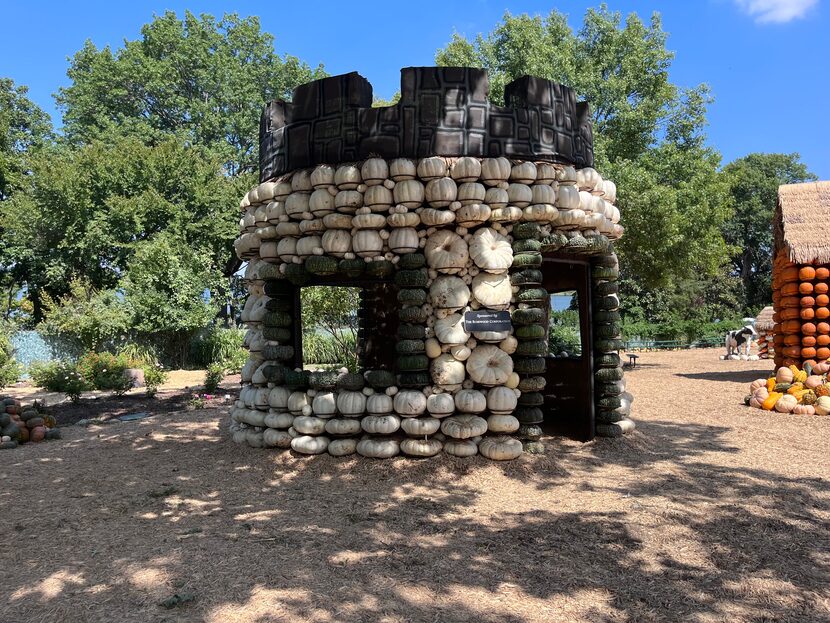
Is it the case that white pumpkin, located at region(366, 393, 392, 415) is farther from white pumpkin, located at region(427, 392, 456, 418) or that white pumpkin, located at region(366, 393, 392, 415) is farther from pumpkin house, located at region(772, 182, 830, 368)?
pumpkin house, located at region(772, 182, 830, 368)

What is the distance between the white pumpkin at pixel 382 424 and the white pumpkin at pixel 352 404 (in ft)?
0.49

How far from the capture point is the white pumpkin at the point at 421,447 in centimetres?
637

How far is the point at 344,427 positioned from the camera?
6.57 metres

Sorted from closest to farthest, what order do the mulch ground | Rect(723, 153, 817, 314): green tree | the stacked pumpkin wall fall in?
the mulch ground
the stacked pumpkin wall
Rect(723, 153, 817, 314): green tree

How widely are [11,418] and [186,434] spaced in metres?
2.67

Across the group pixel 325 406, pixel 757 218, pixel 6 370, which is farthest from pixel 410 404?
pixel 757 218

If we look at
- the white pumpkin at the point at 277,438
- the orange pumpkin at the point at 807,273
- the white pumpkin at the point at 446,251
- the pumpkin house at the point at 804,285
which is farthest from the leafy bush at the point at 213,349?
the orange pumpkin at the point at 807,273

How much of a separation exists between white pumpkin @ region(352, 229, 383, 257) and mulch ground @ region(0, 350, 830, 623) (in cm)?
245

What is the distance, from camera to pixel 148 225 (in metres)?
25.8

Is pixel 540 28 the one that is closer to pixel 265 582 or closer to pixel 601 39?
pixel 601 39

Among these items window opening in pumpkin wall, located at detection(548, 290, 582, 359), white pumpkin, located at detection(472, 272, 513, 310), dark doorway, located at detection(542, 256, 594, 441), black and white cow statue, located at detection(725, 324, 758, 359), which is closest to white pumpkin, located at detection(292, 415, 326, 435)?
white pumpkin, located at detection(472, 272, 513, 310)

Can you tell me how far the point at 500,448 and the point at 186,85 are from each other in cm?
3380

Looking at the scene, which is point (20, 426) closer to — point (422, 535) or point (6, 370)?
point (422, 535)

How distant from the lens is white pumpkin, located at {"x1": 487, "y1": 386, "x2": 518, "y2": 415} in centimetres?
639
